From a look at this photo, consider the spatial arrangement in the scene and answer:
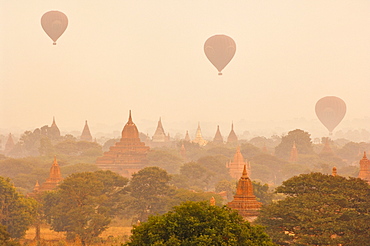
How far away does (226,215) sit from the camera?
84.6 feet

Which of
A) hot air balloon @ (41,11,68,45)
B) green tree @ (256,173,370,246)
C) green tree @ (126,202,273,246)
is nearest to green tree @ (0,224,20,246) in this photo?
green tree @ (256,173,370,246)

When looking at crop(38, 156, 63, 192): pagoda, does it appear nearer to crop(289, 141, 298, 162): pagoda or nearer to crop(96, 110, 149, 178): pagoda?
crop(96, 110, 149, 178): pagoda

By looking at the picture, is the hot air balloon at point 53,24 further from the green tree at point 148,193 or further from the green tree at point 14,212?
the green tree at point 14,212

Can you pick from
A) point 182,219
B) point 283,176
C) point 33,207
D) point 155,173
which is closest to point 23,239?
point 33,207

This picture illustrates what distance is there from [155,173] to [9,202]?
662 inches

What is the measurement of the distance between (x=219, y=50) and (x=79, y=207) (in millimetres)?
123004

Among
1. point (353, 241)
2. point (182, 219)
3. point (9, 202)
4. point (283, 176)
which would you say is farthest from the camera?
point (283, 176)

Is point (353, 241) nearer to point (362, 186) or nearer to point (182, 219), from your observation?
point (362, 186)

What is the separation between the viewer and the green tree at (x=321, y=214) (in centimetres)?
3697

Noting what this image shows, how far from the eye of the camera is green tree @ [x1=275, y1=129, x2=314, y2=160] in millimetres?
160250

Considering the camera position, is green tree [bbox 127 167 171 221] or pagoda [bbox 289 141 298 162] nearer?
green tree [bbox 127 167 171 221]

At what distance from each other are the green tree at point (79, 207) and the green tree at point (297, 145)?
100850 millimetres

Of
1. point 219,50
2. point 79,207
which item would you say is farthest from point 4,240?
point 219,50

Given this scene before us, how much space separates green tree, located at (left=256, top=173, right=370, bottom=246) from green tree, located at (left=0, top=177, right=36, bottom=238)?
19.4 m
